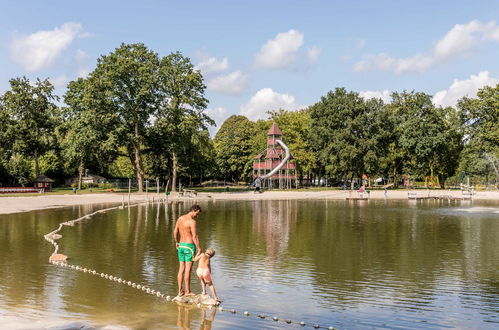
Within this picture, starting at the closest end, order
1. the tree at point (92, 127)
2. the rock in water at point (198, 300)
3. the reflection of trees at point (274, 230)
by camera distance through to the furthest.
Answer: the rock in water at point (198, 300), the reflection of trees at point (274, 230), the tree at point (92, 127)

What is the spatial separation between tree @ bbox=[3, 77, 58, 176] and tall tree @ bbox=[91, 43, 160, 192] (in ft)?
63.5

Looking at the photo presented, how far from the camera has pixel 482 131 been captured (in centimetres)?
8894

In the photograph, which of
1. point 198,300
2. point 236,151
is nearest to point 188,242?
point 198,300

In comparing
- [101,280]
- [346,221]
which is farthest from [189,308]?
[346,221]

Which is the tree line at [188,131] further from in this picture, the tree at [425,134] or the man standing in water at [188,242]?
the man standing in water at [188,242]

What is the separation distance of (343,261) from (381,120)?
74.3 meters

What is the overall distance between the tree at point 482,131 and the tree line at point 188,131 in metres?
0.21

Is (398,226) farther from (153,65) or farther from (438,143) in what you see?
(438,143)

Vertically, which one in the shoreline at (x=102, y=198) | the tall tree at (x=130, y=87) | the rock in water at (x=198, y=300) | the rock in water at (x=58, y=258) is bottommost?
the rock in water at (x=198, y=300)

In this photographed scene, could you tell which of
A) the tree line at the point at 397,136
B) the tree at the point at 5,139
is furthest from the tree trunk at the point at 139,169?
the tree line at the point at 397,136

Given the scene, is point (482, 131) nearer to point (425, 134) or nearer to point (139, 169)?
point (425, 134)

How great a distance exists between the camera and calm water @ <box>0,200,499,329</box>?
11234 millimetres

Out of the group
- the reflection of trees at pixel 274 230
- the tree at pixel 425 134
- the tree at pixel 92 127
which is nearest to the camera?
the reflection of trees at pixel 274 230

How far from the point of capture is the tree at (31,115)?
80.2 metres
